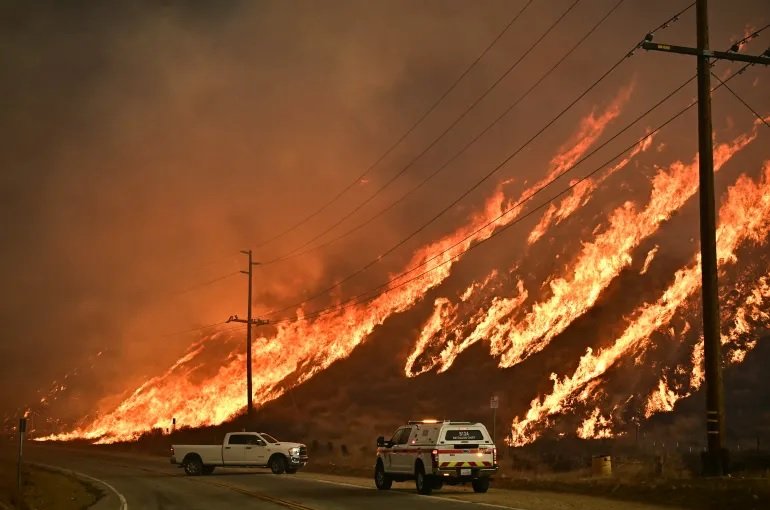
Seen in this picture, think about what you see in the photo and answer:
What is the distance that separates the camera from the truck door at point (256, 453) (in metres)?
44.4

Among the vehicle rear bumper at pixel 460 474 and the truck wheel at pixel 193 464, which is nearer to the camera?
the vehicle rear bumper at pixel 460 474

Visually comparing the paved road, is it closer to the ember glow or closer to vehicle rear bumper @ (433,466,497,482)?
vehicle rear bumper @ (433,466,497,482)

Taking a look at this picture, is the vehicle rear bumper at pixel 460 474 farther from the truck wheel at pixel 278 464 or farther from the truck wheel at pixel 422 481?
the truck wheel at pixel 278 464

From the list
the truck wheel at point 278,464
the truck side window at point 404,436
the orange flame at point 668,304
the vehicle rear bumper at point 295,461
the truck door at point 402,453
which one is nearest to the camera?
the truck door at point 402,453

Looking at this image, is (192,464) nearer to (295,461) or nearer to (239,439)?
(239,439)

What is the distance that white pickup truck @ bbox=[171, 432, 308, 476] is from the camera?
44.1 meters

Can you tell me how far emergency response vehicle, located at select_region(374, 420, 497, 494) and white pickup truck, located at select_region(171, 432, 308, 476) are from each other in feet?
51.0

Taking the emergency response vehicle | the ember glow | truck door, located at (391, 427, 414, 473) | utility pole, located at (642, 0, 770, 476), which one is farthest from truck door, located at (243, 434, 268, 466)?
the ember glow

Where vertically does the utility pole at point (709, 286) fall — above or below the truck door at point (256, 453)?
above

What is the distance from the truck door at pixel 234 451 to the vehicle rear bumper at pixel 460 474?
1965cm

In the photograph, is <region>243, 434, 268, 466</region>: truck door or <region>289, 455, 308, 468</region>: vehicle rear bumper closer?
<region>289, 455, 308, 468</region>: vehicle rear bumper

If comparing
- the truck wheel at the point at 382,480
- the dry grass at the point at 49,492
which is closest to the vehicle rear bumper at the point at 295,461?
the dry grass at the point at 49,492

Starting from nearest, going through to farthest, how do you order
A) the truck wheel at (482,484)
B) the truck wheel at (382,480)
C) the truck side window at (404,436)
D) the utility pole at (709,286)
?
the utility pole at (709,286)
the truck wheel at (482,484)
the truck side window at (404,436)
the truck wheel at (382,480)

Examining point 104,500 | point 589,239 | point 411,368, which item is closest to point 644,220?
point 589,239
